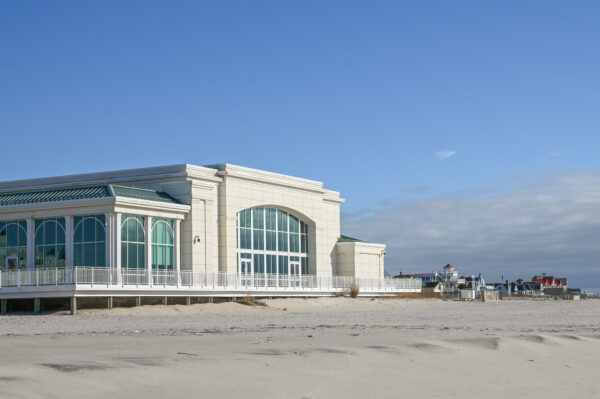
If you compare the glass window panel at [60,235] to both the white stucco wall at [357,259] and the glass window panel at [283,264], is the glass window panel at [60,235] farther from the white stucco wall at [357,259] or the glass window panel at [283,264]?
the white stucco wall at [357,259]

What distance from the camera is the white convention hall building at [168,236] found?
39.3 meters

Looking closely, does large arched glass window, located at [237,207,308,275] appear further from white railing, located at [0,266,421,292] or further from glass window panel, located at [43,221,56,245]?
glass window panel, located at [43,221,56,245]

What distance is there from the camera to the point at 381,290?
5691 centimetres

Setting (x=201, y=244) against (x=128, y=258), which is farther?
(x=201, y=244)

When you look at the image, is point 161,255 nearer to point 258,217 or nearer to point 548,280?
point 258,217

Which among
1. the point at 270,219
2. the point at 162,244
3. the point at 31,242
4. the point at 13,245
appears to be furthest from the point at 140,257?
the point at 270,219

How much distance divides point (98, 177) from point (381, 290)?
800 inches

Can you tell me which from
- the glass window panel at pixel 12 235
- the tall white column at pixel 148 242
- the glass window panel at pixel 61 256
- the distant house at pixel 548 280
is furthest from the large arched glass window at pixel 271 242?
the distant house at pixel 548 280

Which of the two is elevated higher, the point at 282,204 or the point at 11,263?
the point at 282,204

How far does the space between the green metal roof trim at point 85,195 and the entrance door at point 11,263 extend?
274 cm

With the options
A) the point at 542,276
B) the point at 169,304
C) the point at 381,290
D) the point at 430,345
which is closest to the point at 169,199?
the point at 169,304

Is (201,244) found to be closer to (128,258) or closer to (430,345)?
(128,258)

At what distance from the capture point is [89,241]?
4072 centimetres

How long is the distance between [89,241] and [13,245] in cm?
472
